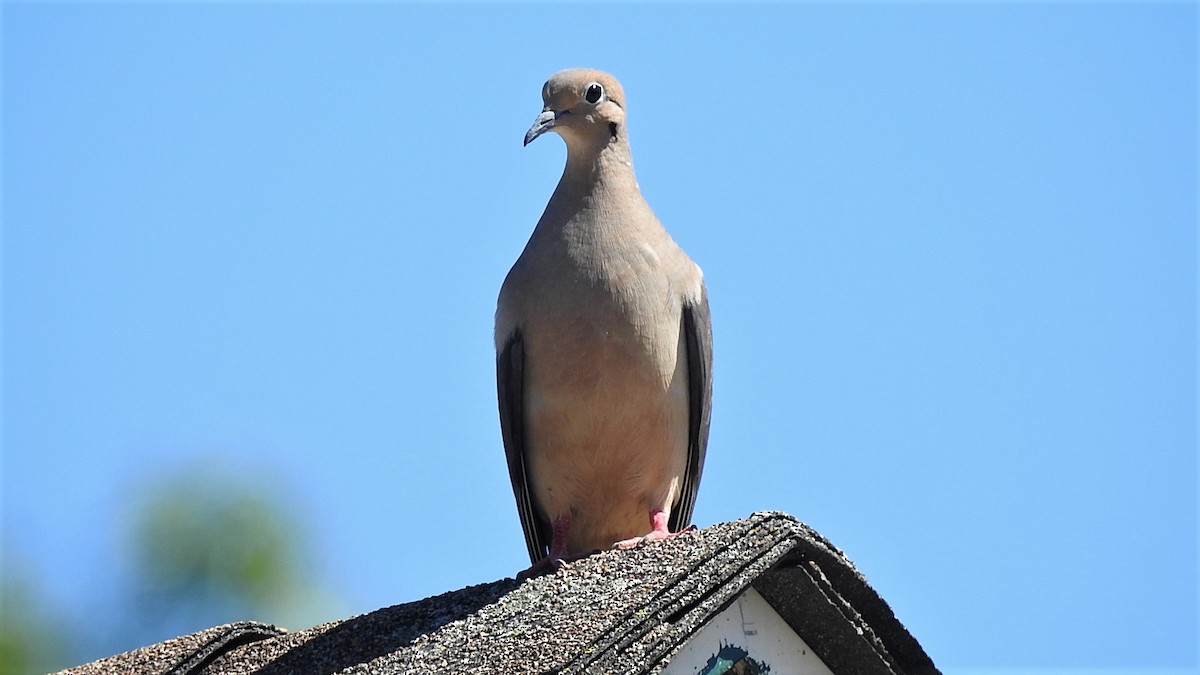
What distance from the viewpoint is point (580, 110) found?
319 inches

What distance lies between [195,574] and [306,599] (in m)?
1.10

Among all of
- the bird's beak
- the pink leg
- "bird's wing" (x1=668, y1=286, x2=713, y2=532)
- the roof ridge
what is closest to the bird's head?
the bird's beak

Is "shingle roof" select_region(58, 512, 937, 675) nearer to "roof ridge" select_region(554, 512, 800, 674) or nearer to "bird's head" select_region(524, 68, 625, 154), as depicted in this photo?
"roof ridge" select_region(554, 512, 800, 674)

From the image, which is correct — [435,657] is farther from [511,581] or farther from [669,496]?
[669,496]

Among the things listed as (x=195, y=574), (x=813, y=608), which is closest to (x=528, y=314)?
(x=813, y=608)

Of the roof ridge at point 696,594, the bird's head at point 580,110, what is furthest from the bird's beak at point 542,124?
the roof ridge at point 696,594

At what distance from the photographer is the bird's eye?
26.6 feet

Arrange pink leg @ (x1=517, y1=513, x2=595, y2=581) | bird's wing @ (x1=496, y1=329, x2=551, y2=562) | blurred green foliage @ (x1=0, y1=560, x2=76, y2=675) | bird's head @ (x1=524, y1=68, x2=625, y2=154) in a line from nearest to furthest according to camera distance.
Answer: pink leg @ (x1=517, y1=513, x2=595, y2=581) < bird's wing @ (x1=496, y1=329, x2=551, y2=562) < bird's head @ (x1=524, y1=68, x2=625, y2=154) < blurred green foliage @ (x1=0, y1=560, x2=76, y2=675)

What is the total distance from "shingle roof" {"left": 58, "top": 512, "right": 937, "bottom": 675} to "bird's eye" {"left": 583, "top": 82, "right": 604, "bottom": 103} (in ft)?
7.85

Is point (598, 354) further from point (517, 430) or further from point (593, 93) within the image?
point (593, 93)

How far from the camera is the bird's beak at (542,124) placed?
7.94 m

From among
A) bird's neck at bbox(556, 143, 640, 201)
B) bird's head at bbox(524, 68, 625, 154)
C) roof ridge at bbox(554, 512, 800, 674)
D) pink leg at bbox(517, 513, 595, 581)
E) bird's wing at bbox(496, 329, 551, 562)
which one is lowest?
roof ridge at bbox(554, 512, 800, 674)

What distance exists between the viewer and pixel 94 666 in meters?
7.27

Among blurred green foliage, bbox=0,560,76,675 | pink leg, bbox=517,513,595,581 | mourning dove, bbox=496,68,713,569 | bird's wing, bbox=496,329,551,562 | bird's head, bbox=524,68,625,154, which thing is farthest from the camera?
blurred green foliage, bbox=0,560,76,675
